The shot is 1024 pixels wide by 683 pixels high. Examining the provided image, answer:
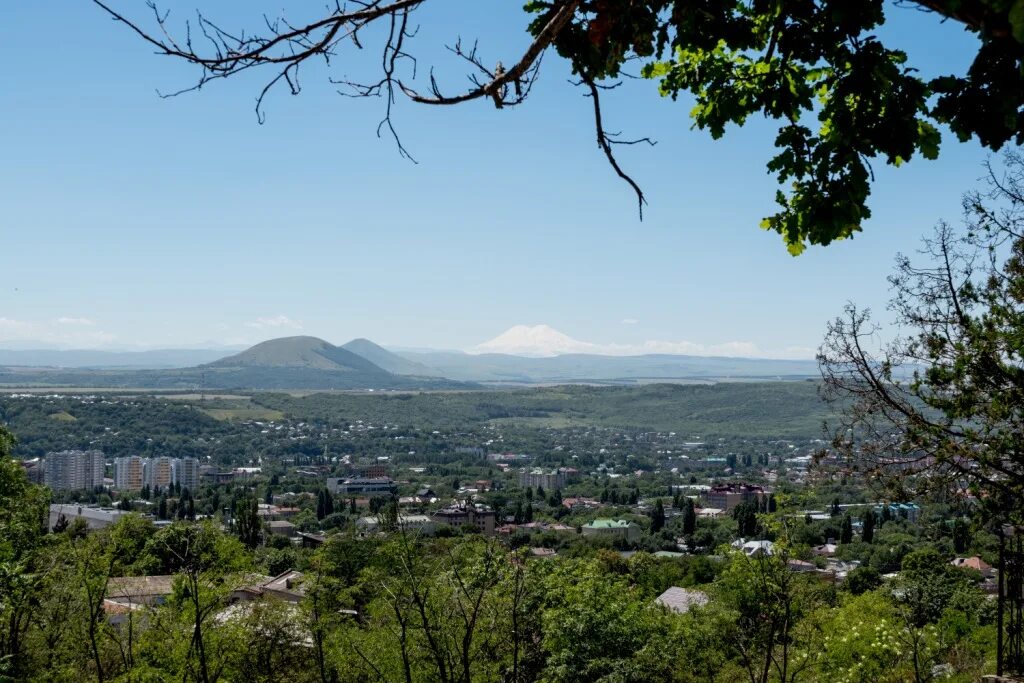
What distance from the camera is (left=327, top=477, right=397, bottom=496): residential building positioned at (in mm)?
100688

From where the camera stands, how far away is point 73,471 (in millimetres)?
110375

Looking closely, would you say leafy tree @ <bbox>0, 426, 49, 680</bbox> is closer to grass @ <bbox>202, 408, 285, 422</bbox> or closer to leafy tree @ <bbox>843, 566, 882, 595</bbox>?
leafy tree @ <bbox>843, 566, 882, 595</bbox>

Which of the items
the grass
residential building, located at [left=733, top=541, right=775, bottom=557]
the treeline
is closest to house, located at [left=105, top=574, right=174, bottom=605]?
the treeline

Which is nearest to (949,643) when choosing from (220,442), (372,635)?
(372,635)

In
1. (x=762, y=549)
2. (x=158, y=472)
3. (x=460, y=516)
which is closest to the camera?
(x=762, y=549)

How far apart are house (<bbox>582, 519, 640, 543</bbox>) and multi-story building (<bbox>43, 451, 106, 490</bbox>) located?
242 feet

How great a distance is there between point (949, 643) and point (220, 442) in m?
151

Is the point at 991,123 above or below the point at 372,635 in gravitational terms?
above

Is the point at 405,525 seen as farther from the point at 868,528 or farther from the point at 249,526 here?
the point at 868,528

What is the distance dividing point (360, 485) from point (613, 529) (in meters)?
46.4

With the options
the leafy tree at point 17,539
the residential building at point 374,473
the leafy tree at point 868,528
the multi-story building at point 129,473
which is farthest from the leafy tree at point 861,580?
the multi-story building at point 129,473

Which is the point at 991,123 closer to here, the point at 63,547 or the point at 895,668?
the point at 895,668

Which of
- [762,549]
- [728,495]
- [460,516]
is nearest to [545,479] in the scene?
[728,495]

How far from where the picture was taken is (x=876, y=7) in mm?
2451
